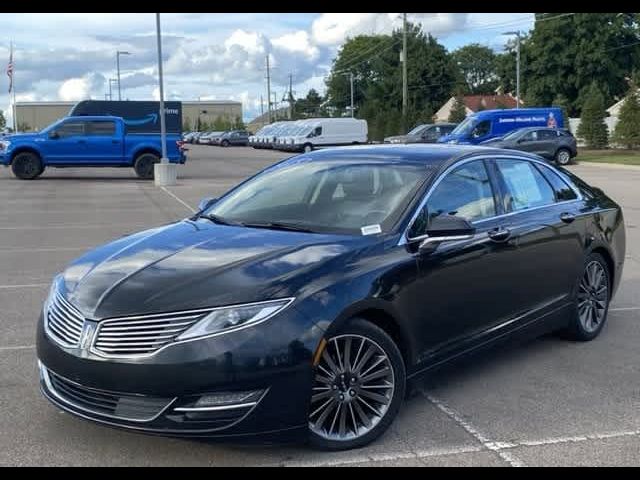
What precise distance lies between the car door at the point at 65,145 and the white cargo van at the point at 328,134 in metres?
26.8

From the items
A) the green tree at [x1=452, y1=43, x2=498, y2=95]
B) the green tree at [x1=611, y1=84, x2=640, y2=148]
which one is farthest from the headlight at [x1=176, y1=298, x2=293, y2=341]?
the green tree at [x1=452, y1=43, x2=498, y2=95]

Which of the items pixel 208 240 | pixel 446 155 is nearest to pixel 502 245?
pixel 446 155

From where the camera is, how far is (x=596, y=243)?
20.1 ft

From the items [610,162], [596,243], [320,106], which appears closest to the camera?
[596,243]

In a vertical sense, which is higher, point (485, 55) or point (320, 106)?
point (485, 55)

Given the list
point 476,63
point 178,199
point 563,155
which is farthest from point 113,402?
point 476,63

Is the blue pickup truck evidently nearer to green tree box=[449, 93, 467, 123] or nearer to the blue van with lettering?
the blue van with lettering

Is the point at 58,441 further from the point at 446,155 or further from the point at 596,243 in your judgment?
the point at 596,243

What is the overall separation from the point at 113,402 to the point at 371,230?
171cm

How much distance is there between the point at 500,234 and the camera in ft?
16.5

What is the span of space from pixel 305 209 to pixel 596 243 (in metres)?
2.63

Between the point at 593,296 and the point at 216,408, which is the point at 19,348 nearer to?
the point at 216,408

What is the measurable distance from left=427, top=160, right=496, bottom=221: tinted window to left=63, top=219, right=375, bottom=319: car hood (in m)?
0.72
